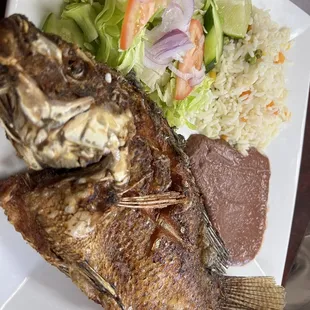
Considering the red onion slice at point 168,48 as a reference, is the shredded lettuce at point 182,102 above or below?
below

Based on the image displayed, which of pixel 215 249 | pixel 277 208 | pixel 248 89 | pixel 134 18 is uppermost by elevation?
pixel 134 18

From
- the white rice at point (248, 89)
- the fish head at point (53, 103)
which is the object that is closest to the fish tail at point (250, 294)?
the white rice at point (248, 89)

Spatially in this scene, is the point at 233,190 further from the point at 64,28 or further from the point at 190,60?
the point at 64,28

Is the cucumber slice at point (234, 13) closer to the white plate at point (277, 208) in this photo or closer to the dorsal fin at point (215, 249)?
the white plate at point (277, 208)

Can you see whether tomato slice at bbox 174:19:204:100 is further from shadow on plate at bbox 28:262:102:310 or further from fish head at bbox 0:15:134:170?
shadow on plate at bbox 28:262:102:310

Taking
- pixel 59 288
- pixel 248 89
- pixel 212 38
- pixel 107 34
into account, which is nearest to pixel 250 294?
pixel 59 288

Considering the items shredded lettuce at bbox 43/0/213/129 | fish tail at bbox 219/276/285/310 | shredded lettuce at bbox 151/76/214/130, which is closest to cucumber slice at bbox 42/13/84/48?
shredded lettuce at bbox 43/0/213/129
